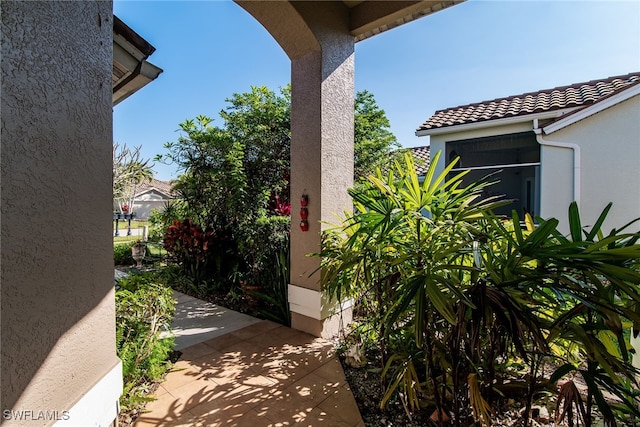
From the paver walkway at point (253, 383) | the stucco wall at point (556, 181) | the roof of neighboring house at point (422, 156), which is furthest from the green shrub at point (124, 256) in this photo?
the stucco wall at point (556, 181)

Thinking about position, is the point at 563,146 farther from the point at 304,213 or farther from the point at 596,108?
the point at 304,213

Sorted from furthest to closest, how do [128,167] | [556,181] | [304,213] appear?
[128,167] → [556,181] → [304,213]

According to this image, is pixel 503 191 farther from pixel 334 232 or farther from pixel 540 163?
pixel 334 232

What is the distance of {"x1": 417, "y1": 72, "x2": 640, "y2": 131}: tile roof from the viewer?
8359 millimetres

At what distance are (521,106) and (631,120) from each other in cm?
259

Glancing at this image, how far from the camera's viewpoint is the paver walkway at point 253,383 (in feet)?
9.50

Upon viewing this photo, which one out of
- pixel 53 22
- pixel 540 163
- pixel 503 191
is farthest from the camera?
pixel 503 191

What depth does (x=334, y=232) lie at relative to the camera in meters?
4.44

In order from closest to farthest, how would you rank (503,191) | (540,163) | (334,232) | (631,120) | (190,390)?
(190,390) → (334,232) → (631,120) → (540,163) → (503,191)

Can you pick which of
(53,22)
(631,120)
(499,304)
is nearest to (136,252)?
(53,22)

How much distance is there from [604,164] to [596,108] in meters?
1.55

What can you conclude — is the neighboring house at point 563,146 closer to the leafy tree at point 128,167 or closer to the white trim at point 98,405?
the white trim at point 98,405

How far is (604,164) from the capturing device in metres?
7.97

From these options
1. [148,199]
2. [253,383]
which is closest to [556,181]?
[253,383]
